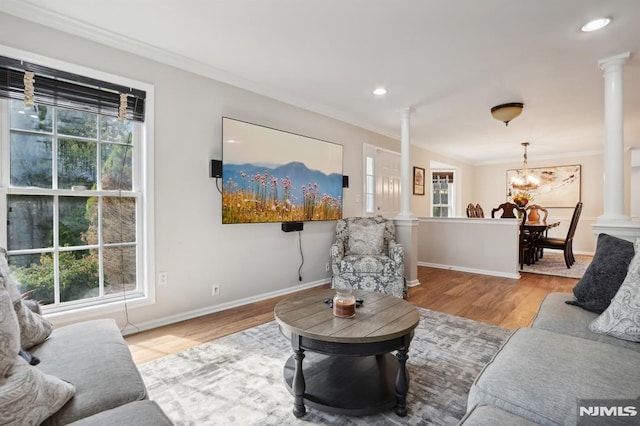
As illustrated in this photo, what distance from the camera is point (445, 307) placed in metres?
3.29

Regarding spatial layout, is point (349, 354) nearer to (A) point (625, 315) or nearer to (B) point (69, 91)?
(A) point (625, 315)

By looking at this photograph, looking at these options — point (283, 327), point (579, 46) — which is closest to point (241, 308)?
point (283, 327)

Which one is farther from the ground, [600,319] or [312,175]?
[312,175]

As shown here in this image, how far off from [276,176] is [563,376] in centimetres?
295

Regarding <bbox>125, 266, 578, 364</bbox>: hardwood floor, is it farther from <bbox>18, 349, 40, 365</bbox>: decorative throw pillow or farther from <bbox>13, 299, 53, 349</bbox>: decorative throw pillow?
<bbox>18, 349, 40, 365</bbox>: decorative throw pillow

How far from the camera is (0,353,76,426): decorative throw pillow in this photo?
0.80 metres

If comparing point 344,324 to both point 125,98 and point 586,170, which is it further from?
point 586,170

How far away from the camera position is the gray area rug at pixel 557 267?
16.4ft

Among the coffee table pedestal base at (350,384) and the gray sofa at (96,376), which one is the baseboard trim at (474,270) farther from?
the gray sofa at (96,376)

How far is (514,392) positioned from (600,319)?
2.92ft

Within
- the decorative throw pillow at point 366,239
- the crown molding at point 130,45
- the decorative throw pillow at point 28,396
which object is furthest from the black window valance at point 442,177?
the decorative throw pillow at point 28,396

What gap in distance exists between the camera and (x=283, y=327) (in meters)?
1.63

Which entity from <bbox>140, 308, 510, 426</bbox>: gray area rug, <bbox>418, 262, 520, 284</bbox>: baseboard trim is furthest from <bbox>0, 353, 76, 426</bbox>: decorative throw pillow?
<bbox>418, 262, 520, 284</bbox>: baseboard trim

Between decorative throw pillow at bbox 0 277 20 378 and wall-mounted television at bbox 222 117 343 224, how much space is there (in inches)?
84.5
